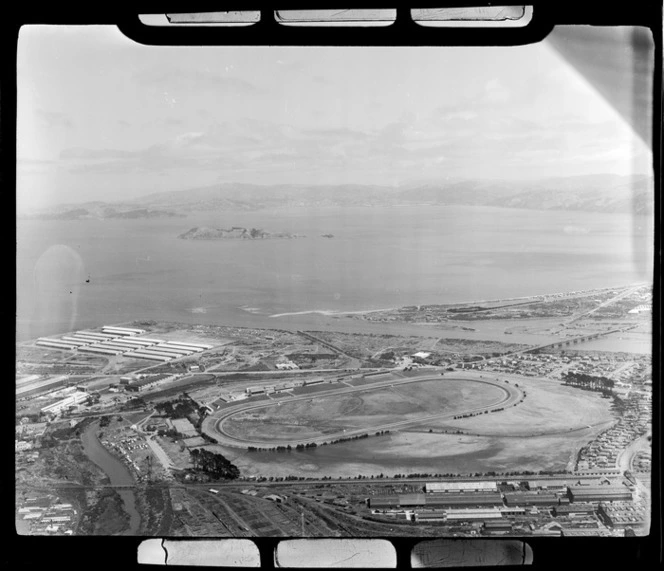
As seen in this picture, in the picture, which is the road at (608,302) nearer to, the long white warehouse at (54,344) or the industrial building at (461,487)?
the industrial building at (461,487)

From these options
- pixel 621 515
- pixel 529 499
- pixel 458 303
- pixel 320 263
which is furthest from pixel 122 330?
pixel 621 515

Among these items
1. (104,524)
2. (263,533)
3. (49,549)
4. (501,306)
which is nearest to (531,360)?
(501,306)

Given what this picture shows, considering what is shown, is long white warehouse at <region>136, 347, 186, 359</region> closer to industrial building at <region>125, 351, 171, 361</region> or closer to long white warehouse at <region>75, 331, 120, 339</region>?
industrial building at <region>125, 351, 171, 361</region>

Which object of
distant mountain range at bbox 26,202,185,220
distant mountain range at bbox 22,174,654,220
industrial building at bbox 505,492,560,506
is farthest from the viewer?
distant mountain range at bbox 22,174,654,220

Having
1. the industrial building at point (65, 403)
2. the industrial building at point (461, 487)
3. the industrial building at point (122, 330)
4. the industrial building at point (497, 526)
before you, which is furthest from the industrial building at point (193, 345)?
the industrial building at point (497, 526)

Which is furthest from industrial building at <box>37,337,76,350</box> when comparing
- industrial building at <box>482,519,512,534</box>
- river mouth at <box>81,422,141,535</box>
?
industrial building at <box>482,519,512,534</box>

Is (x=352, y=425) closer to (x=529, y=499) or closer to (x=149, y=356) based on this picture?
(x=529, y=499)
